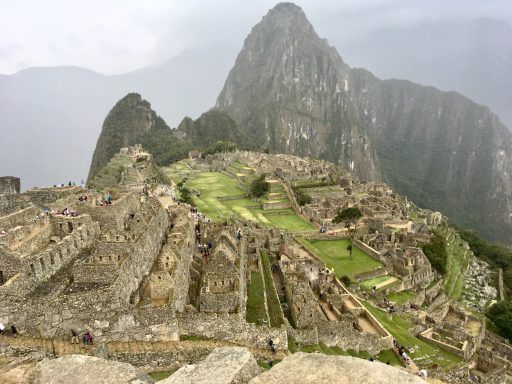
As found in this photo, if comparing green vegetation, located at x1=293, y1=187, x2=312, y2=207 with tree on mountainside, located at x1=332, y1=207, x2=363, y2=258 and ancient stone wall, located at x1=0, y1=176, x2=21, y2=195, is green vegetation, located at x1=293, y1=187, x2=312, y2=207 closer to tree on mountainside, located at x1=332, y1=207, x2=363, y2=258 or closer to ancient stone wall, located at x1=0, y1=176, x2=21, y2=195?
tree on mountainside, located at x1=332, y1=207, x2=363, y2=258

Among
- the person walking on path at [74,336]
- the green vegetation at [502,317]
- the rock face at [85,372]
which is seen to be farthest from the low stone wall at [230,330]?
the green vegetation at [502,317]

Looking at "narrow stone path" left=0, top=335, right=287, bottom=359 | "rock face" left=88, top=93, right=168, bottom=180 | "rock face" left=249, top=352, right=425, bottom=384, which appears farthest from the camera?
"rock face" left=88, top=93, right=168, bottom=180

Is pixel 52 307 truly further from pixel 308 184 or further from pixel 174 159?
pixel 174 159

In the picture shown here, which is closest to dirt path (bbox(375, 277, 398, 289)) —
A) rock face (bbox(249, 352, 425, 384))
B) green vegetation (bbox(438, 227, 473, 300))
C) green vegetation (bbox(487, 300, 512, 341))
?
green vegetation (bbox(438, 227, 473, 300))

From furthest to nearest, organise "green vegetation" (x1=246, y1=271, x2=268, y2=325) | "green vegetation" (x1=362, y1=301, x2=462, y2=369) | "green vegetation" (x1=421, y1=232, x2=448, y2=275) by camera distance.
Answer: "green vegetation" (x1=421, y1=232, x2=448, y2=275)
"green vegetation" (x1=362, y1=301, x2=462, y2=369)
"green vegetation" (x1=246, y1=271, x2=268, y2=325)

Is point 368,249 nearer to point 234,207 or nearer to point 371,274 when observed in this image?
point 371,274

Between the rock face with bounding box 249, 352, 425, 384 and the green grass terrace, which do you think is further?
the green grass terrace

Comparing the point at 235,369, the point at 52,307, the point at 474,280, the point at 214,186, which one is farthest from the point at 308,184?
the point at 235,369
